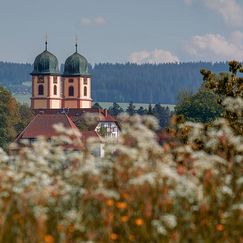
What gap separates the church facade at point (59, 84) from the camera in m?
184

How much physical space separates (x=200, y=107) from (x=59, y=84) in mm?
69827

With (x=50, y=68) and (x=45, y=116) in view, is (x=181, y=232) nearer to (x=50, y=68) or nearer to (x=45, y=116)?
(x=45, y=116)

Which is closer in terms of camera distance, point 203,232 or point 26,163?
point 203,232

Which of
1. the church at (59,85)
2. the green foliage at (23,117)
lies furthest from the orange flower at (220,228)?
the church at (59,85)

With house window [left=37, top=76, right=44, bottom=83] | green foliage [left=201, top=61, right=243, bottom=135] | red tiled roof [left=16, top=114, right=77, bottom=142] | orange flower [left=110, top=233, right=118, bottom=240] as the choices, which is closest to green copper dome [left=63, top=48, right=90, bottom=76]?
house window [left=37, top=76, right=44, bottom=83]

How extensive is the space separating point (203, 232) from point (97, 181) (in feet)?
3.35

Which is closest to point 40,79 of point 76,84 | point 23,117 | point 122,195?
point 76,84

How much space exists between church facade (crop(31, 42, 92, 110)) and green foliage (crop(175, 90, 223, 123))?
59.1 meters

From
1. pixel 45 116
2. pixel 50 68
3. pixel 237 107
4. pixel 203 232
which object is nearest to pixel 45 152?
pixel 203 232

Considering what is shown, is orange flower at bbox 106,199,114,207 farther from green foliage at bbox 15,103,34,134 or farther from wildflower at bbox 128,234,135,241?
green foliage at bbox 15,103,34,134

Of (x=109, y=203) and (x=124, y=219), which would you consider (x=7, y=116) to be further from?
(x=124, y=219)

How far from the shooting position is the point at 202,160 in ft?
29.8

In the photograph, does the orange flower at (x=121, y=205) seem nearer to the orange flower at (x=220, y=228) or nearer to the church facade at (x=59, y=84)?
the orange flower at (x=220, y=228)

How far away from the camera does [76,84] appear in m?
186
